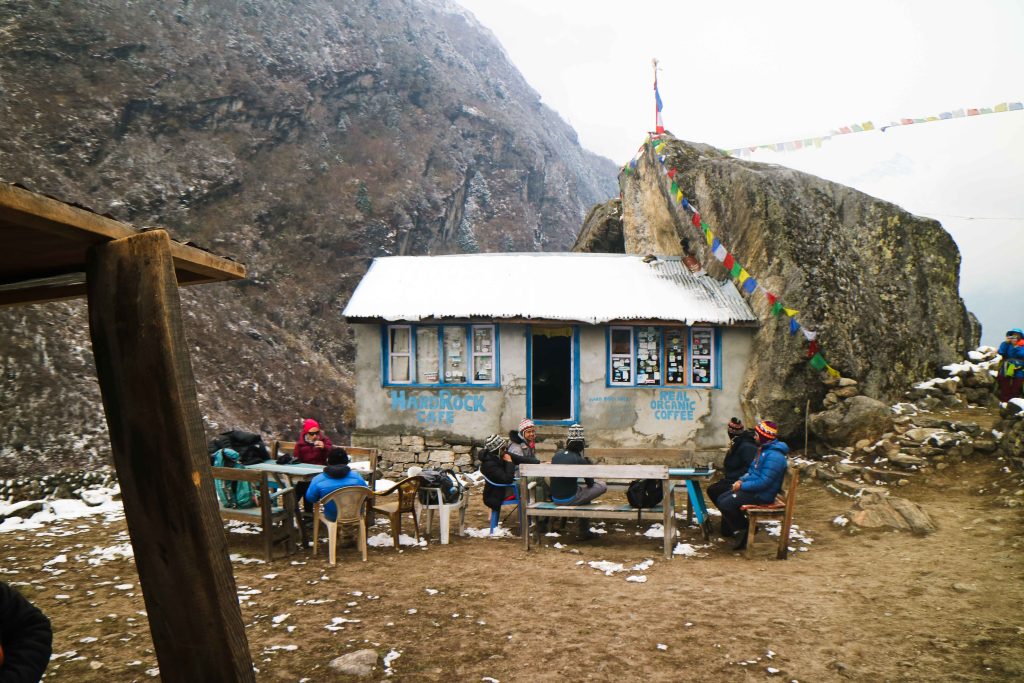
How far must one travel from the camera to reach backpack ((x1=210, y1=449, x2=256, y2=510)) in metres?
7.98

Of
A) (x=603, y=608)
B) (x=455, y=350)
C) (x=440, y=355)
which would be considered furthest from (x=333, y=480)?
(x=455, y=350)

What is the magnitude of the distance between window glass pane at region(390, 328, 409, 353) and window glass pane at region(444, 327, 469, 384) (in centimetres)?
80

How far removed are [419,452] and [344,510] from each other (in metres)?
5.90

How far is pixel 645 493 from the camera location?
314 inches

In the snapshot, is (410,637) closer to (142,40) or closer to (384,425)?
(384,425)

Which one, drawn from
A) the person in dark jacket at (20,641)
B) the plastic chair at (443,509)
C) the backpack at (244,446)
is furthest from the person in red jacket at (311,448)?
the person in dark jacket at (20,641)

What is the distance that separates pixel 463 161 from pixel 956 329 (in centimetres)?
3606

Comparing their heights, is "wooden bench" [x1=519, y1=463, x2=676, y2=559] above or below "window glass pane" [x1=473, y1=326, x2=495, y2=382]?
below

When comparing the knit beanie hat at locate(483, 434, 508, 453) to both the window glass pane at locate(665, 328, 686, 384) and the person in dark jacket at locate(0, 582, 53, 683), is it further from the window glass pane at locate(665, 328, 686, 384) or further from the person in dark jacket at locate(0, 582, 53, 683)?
the person in dark jacket at locate(0, 582, 53, 683)

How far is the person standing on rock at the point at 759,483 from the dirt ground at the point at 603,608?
1.19 ft

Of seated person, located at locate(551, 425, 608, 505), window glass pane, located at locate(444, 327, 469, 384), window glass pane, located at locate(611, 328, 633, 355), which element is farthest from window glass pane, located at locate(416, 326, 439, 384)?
seated person, located at locate(551, 425, 608, 505)

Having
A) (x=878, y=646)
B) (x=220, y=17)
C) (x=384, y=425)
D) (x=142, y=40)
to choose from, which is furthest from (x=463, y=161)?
(x=878, y=646)

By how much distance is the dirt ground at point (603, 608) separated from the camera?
15.6 ft

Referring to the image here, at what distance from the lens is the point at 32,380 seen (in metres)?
17.3
